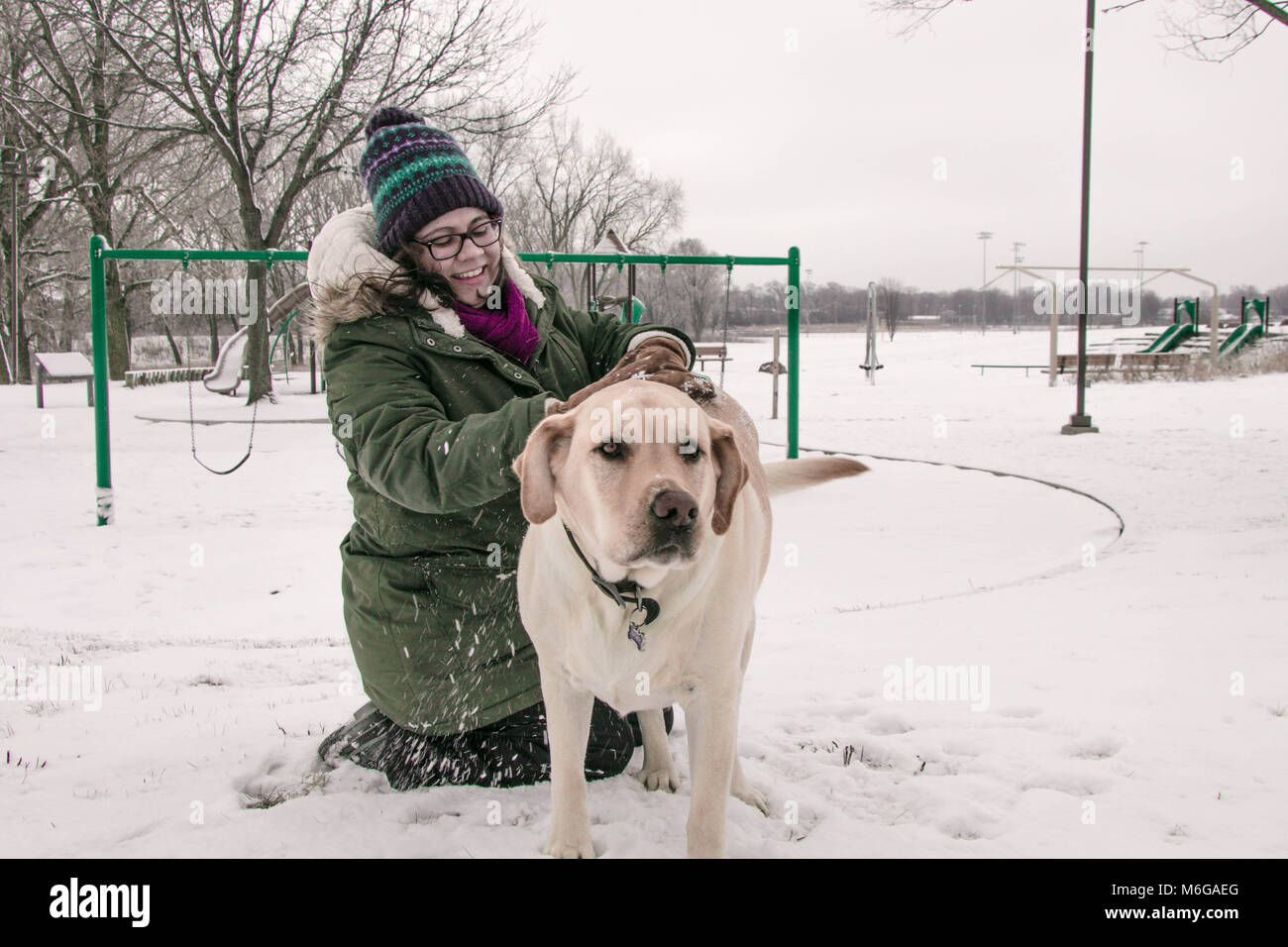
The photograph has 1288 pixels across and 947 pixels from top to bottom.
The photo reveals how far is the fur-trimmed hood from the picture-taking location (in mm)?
2582

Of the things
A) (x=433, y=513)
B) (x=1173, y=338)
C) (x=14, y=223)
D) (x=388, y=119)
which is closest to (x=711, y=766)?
(x=433, y=513)

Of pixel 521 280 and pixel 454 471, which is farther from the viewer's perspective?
pixel 521 280

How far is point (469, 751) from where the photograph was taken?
8.98 feet

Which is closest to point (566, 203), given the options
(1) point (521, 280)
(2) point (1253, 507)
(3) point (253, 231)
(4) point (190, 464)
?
(3) point (253, 231)

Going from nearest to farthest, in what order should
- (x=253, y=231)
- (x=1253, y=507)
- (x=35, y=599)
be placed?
(x=35, y=599) → (x=1253, y=507) → (x=253, y=231)

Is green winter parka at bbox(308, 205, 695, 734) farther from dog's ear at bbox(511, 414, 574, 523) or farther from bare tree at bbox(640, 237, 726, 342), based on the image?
bare tree at bbox(640, 237, 726, 342)

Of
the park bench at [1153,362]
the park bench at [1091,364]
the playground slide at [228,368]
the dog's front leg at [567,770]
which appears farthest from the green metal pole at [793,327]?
the park bench at [1091,364]

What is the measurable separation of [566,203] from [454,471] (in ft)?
126

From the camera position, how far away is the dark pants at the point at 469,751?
8.82 feet

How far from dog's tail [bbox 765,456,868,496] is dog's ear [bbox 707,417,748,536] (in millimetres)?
1030

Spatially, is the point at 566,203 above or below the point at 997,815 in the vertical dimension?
above

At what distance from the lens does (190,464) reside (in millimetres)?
10750

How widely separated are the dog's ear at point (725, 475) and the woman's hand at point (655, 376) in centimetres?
23
